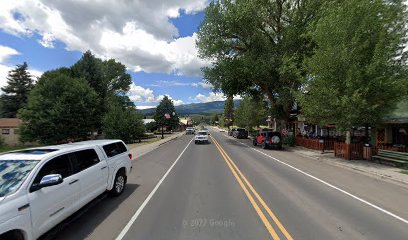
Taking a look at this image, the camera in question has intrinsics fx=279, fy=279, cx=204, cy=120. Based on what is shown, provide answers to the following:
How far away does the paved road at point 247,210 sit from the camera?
19.4 ft

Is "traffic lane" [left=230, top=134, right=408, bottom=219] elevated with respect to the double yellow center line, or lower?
lower

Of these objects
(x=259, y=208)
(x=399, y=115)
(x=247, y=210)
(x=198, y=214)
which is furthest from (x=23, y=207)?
(x=399, y=115)

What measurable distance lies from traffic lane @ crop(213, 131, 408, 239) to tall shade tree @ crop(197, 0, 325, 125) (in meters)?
19.2

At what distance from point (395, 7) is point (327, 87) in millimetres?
6944

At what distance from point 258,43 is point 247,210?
28.3 metres

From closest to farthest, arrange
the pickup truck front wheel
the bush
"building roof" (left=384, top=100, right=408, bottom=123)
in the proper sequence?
1. the pickup truck front wheel
2. "building roof" (left=384, top=100, right=408, bottom=123)
3. the bush

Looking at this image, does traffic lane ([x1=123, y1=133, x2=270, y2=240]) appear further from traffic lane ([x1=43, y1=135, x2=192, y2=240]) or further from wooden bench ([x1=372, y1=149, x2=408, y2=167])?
wooden bench ([x1=372, y1=149, x2=408, y2=167])

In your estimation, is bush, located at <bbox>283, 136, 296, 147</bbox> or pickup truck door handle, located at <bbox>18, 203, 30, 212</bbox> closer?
pickup truck door handle, located at <bbox>18, 203, 30, 212</bbox>

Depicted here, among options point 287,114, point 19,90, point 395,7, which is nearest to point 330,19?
point 395,7

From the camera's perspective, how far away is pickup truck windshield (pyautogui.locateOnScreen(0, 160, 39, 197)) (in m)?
4.77

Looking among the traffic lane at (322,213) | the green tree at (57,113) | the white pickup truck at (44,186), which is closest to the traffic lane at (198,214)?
the traffic lane at (322,213)

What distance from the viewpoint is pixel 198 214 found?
7070 millimetres

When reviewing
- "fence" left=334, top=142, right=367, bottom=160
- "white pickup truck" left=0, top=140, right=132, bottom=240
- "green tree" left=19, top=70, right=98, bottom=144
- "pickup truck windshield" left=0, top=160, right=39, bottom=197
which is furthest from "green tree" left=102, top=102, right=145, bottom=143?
"pickup truck windshield" left=0, top=160, right=39, bottom=197

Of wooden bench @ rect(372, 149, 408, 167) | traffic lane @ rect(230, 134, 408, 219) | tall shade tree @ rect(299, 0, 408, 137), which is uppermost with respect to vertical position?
tall shade tree @ rect(299, 0, 408, 137)
